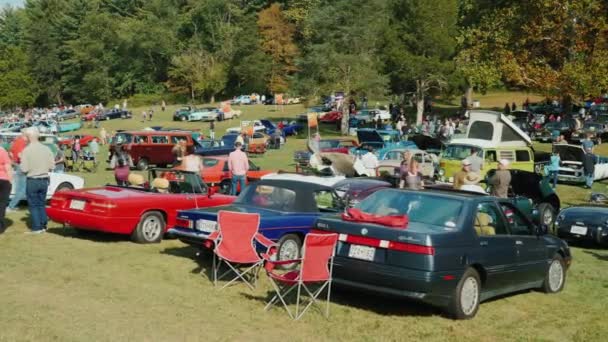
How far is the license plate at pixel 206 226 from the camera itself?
10.4 m

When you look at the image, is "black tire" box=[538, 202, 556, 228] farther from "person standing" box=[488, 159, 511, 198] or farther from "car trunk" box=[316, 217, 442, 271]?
"car trunk" box=[316, 217, 442, 271]

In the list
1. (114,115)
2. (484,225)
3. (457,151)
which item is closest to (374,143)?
(457,151)

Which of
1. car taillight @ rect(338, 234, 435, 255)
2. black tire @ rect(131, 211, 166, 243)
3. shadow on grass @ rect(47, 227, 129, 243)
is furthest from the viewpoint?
shadow on grass @ rect(47, 227, 129, 243)

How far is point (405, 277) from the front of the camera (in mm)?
7914

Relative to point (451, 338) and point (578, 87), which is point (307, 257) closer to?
point (451, 338)

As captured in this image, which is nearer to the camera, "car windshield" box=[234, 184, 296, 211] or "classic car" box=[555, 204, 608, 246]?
"car windshield" box=[234, 184, 296, 211]

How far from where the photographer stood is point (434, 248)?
788 centimetres

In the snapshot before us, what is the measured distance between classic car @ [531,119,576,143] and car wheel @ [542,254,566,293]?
35.5 m

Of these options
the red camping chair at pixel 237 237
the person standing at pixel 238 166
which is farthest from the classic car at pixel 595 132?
the red camping chair at pixel 237 237

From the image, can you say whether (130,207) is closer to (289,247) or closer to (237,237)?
(289,247)

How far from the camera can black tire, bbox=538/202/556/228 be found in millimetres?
16875

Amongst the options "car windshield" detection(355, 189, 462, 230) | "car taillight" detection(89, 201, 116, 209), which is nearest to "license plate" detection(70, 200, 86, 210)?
"car taillight" detection(89, 201, 116, 209)

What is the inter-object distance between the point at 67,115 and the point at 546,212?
237ft

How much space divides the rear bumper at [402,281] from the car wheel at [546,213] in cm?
944
